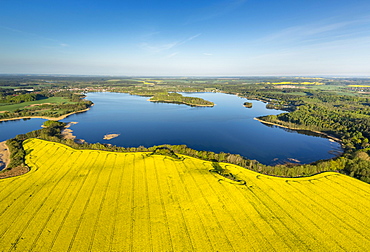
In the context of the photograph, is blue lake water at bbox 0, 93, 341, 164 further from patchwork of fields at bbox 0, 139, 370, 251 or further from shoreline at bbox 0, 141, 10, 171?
patchwork of fields at bbox 0, 139, 370, 251

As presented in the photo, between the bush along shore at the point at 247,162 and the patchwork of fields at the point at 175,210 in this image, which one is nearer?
the patchwork of fields at the point at 175,210

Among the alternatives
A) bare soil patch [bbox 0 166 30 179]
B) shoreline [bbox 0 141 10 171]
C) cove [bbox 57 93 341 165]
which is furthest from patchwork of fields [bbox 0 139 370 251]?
cove [bbox 57 93 341 165]

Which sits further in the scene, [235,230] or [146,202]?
[146,202]

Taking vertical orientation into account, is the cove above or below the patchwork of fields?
below

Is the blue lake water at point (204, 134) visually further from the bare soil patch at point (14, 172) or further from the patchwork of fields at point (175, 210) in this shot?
the bare soil patch at point (14, 172)

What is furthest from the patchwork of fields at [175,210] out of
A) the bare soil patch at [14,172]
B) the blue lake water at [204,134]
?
the blue lake water at [204,134]

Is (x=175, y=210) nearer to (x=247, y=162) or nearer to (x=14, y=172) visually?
(x=247, y=162)

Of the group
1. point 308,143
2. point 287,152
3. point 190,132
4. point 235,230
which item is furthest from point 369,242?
point 190,132

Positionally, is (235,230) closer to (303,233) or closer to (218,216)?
(218,216)
